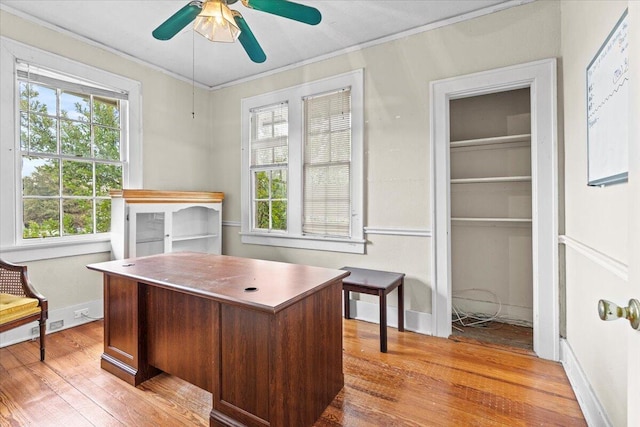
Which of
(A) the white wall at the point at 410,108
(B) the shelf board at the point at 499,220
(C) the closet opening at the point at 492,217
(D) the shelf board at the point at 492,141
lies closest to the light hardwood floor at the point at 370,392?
(C) the closet opening at the point at 492,217

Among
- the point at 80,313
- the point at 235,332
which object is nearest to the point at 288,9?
the point at 235,332

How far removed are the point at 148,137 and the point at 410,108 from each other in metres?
2.84

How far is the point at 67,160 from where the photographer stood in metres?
3.05

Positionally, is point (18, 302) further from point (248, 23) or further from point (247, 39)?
point (248, 23)

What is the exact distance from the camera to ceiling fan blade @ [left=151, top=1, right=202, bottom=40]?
1795 mm

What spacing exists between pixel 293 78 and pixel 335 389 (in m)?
3.10

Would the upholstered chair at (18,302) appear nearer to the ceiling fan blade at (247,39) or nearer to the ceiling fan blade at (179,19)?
the ceiling fan blade at (179,19)

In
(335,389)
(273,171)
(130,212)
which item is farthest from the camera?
(273,171)

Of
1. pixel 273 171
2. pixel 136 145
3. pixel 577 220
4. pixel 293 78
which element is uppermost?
pixel 293 78

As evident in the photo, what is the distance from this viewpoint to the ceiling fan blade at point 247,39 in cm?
197

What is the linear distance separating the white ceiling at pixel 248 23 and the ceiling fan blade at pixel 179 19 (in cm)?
77

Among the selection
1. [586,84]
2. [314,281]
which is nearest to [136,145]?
[314,281]

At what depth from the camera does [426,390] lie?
2.02 m

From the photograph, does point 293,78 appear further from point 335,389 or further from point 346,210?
point 335,389
